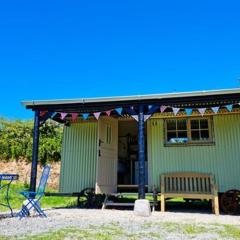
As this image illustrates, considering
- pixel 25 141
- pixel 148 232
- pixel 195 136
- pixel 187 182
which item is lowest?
pixel 148 232

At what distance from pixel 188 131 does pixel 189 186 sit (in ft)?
6.13

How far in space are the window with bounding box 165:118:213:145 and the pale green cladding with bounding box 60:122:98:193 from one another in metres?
2.37

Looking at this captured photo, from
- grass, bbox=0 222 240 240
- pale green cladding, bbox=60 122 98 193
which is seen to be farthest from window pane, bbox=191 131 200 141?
grass, bbox=0 222 240 240

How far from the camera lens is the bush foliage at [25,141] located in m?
14.9

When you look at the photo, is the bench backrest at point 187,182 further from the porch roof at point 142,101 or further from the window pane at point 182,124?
the porch roof at point 142,101

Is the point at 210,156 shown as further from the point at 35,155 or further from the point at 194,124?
the point at 35,155

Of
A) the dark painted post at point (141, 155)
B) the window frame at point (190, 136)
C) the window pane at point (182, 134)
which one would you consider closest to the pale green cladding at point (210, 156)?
the window frame at point (190, 136)

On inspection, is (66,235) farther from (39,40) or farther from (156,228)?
(39,40)

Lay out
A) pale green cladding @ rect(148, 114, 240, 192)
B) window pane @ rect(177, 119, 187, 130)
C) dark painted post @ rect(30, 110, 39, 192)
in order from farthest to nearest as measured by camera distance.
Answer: window pane @ rect(177, 119, 187, 130) < pale green cladding @ rect(148, 114, 240, 192) < dark painted post @ rect(30, 110, 39, 192)

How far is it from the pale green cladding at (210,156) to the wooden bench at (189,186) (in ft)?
2.88

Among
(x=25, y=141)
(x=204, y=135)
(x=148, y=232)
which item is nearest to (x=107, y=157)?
(x=204, y=135)

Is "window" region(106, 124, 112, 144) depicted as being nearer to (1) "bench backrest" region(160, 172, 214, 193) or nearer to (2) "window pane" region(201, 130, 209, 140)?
(1) "bench backrest" region(160, 172, 214, 193)

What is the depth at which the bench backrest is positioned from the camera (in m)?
8.23

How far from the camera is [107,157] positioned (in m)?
9.67
